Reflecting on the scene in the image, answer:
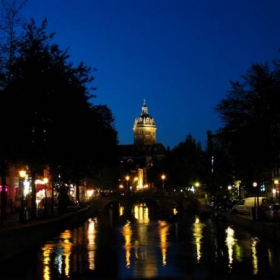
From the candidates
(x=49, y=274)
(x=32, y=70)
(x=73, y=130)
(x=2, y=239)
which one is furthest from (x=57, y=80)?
(x=49, y=274)

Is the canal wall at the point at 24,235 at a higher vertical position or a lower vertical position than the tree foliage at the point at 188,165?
lower

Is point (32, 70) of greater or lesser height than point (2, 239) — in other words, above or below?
above

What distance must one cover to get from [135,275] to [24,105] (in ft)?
49.1

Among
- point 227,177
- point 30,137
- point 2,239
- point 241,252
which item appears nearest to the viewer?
point 2,239

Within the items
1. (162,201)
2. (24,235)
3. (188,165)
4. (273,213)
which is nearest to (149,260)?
(24,235)

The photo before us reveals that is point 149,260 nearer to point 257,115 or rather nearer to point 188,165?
point 257,115

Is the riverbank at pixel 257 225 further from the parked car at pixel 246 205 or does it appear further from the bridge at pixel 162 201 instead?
the bridge at pixel 162 201

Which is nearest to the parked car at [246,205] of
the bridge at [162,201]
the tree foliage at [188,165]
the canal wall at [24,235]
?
the canal wall at [24,235]

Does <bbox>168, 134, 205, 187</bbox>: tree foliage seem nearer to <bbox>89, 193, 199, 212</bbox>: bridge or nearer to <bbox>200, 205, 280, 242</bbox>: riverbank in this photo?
<bbox>89, 193, 199, 212</bbox>: bridge

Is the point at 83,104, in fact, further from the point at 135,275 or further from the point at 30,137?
the point at 135,275

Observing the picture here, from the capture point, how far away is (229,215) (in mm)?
56969

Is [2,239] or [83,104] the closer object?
[2,239]

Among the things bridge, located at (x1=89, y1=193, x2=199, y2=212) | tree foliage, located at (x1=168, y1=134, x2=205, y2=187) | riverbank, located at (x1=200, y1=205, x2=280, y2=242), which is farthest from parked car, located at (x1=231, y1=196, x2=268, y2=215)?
tree foliage, located at (x1=168, y1=134, x2=205, y2=187)

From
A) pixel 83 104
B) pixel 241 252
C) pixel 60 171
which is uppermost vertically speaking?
pixel 83 104
